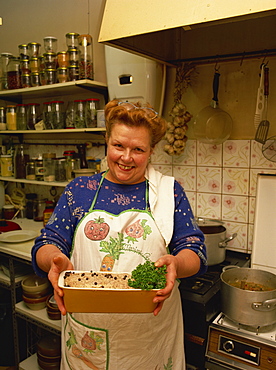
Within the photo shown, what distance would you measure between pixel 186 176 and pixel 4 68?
5.17ft

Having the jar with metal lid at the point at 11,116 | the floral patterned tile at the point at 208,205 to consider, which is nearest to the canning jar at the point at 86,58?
the jar with metal lid at the point at 11,116

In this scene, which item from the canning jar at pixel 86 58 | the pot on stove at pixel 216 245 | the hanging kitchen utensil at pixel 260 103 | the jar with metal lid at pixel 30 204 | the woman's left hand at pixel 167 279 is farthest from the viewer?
the jar with metal lid at pixel 30 204

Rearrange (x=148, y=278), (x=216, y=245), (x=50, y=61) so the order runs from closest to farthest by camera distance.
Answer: (x=148, y=278) → (x=216, y=245) → (x=50, y=61)

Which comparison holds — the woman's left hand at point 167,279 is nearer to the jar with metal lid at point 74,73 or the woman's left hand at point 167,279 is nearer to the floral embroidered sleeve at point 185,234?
the floral embroidered sleeve at point 185,234

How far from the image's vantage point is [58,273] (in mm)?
1010

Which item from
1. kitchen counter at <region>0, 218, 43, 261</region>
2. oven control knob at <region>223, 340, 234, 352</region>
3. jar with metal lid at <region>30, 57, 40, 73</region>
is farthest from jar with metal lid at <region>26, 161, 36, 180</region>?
oven control knob at <region>223, 340, 234, 352</region>

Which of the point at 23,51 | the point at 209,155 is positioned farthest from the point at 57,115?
the point at 209,155

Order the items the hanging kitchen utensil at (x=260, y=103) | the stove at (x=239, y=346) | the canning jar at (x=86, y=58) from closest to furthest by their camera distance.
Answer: the stove at (x=239, y=346)
the hanging kitchen utensil at (x=260, y=103)
the canning jar at (x=86, y=58)

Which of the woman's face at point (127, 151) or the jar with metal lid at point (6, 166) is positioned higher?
the woman's face at point (127, 151)

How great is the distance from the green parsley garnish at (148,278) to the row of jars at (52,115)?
1.38 meters

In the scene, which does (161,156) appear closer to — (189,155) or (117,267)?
(189,155)

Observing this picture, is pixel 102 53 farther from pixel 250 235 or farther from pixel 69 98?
pixel 250 235

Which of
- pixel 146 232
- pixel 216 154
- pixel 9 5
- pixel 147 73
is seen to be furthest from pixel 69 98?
pixel 146 232

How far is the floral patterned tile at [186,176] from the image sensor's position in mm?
1947
